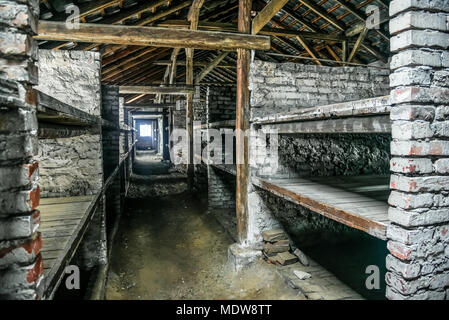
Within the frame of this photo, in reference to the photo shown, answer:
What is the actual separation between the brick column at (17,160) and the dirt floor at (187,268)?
8.48 ft

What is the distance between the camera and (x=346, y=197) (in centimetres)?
285

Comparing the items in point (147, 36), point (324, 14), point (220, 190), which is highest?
point (324, 14)

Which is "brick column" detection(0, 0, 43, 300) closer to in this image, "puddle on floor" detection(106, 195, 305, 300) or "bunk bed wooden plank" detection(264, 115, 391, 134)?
"bunk bed wooden plank" detection(264, 115, 391, 134)

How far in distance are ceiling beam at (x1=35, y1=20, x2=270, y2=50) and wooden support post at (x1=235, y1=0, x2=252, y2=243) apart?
0.22 m

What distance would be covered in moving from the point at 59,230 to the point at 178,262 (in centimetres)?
268

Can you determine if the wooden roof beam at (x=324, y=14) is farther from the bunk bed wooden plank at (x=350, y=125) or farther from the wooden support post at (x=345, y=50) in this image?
the bunk bed wooden plank at (x=350, y=125)

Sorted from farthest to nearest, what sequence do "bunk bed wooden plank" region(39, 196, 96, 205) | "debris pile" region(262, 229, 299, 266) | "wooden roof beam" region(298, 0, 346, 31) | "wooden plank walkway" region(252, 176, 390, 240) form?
1. "wooden roof beam" region(298, 0, 346, 31)
2. "debris pile" region(262, 229, 299, 266)
3. "bunk bed wooden plank" region(39, 196, 96, 205)
4. "wooden plank walkway" region(252, 176, 390, 240)

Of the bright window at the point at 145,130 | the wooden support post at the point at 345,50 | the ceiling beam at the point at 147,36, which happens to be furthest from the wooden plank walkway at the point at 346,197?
the bright window at the point at 145,130

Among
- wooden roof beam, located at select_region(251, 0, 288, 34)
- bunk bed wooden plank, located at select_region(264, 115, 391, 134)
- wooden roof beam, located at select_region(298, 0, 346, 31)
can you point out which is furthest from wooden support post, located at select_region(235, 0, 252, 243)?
wooden roof beam, located at select_region(298, 0, 346, 31)

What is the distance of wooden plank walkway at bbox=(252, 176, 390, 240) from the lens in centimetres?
214

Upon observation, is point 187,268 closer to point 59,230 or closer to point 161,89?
point 59,230

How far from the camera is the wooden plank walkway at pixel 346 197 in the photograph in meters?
2.14

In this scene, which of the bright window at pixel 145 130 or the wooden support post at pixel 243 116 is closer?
the wooden support post at pixel 243 116

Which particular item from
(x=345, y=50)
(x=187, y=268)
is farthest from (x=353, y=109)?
(x=345, y=50)
